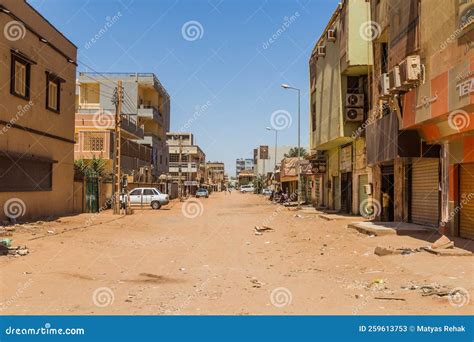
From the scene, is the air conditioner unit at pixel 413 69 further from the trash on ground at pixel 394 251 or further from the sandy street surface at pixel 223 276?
the trash on ground at pixel 394 251

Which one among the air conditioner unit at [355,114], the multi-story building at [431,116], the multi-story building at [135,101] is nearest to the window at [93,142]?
the multi-story building at [135,101]

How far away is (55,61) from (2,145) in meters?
7.37

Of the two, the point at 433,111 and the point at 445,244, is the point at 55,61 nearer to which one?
the point at 433,111

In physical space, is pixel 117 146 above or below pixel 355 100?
below

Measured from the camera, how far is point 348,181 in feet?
105

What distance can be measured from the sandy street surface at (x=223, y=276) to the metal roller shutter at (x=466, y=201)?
107 cm

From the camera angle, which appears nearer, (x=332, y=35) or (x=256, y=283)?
(x=256, y=283)

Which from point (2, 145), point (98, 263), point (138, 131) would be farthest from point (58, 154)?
point (138, 131)

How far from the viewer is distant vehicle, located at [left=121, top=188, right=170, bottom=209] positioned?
39781 millimetres
